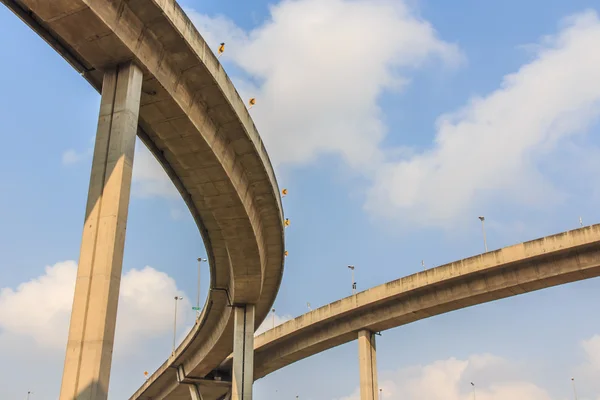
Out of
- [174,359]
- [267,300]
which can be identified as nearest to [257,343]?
[174,359]

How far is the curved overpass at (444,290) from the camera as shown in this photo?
33.5 m

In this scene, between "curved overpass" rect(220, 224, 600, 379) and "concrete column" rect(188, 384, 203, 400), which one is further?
"concrete column" rect(188, 384, 203, 400)

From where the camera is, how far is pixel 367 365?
4088cm

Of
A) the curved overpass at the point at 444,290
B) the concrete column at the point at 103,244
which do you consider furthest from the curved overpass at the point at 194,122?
the curved overpass at the point at 444,290

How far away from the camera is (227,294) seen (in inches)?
1389

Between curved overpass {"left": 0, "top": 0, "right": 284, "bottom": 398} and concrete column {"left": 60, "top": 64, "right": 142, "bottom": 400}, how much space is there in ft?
3.41

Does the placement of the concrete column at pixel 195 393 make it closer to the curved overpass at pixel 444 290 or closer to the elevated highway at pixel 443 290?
the curved overpass at pixel 444 290

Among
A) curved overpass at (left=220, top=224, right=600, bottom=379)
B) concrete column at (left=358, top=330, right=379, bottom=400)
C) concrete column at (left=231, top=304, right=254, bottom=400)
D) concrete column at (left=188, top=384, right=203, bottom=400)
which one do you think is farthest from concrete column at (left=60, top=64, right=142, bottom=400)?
concrete column at (left=188, top=384, right=203, bottom=400)

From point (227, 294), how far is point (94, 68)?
19.8 m

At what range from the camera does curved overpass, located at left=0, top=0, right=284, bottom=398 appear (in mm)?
16328

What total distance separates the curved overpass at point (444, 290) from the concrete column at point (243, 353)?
26.2ft

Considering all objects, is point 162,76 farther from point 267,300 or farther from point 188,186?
point 267,300

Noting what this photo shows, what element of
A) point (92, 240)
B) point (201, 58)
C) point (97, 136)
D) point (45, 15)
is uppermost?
point (201, 58)

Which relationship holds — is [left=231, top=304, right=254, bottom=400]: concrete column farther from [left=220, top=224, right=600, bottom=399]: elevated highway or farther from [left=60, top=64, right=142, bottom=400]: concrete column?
[left=60, top=64, right=142, bottom=400]: concrete column
